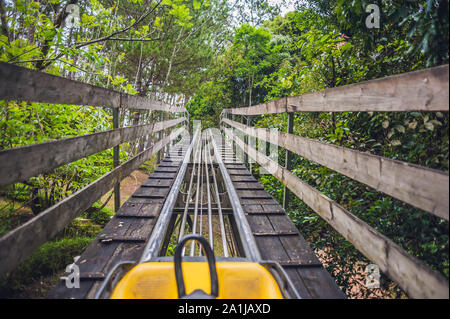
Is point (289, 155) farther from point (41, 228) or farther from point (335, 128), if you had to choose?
point (41, 228)

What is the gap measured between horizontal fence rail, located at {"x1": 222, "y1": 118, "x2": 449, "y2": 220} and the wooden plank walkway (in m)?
1.33

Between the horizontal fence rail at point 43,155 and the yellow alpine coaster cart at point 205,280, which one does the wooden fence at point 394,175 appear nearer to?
the yellow alpine coaster cart at point 205,280

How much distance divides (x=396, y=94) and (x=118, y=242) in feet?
5.96

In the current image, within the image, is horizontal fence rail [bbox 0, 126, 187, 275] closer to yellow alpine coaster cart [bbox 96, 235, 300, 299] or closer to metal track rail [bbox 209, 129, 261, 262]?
yellow alpine coaster cart [bbox 96, 235, 300, 299]

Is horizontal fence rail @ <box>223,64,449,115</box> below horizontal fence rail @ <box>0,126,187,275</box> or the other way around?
the other way around

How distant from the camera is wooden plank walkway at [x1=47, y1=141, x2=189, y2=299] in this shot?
135 centimetres

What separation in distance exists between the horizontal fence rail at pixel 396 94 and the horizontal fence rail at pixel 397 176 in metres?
0.23

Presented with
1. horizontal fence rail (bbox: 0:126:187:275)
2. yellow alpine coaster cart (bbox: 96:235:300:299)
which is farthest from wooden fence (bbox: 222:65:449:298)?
horizontal fence rail (bbox: 0:126:187:275)

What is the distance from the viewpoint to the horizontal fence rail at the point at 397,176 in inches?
35.9

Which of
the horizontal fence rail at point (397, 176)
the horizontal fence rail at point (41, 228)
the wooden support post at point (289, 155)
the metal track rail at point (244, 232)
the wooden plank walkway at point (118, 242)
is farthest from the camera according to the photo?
the wooden support post at point (289, 155)

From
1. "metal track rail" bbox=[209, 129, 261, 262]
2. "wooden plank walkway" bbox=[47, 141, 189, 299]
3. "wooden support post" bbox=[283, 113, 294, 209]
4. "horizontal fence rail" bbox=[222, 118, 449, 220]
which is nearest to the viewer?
"horizontal fence rail" bbox=[222, 118, 449, 220]

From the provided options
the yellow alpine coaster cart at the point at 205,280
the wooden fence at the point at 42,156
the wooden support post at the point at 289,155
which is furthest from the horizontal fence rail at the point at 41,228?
the wooden support post at the point at 289,155
